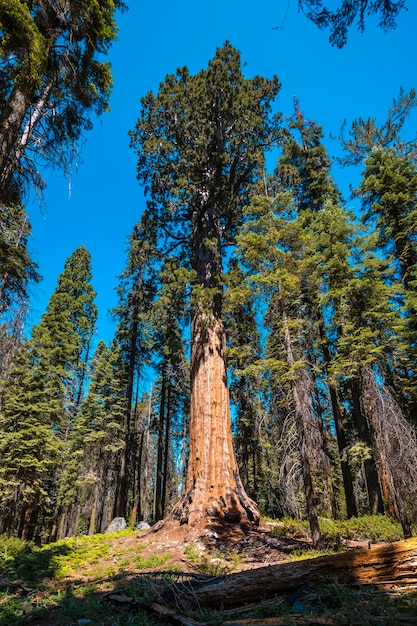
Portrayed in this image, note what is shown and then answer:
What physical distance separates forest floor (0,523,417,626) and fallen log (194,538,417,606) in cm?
9

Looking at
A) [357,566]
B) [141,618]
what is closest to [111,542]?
[141,618]

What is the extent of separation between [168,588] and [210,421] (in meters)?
5.41

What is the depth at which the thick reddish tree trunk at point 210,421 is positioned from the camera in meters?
8.48

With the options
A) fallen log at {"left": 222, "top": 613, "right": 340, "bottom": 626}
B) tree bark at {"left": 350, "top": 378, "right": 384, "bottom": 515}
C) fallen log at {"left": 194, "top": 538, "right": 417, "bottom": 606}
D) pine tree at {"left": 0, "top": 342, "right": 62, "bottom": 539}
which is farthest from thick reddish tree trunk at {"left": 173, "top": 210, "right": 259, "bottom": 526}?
pine tree at {"left": 0, "top": 342, "right": 62, "bottom": 539}

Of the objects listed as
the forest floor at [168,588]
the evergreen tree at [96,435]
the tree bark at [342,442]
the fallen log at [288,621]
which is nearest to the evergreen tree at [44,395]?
the evergreen tree at [96,435]

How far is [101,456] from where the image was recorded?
20516mm

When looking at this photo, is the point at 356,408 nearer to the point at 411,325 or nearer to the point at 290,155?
the point at 411,325

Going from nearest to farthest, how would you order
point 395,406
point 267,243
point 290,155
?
point 395,406, point 267,243, point 290,155

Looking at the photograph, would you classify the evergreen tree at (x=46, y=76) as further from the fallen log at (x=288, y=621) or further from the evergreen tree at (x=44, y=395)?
the evergreen tree at (x=44, y=395)

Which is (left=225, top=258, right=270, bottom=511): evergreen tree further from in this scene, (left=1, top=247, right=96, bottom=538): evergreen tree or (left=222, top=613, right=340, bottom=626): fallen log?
(left=1, top=247, right=96, bottom=538): evergreen tree

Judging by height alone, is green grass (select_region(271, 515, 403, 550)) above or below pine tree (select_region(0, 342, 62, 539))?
below

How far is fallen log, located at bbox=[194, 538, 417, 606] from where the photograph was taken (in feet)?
11.9

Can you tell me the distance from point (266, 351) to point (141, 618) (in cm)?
666

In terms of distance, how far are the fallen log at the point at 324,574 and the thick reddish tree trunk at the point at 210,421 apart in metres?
4.53
